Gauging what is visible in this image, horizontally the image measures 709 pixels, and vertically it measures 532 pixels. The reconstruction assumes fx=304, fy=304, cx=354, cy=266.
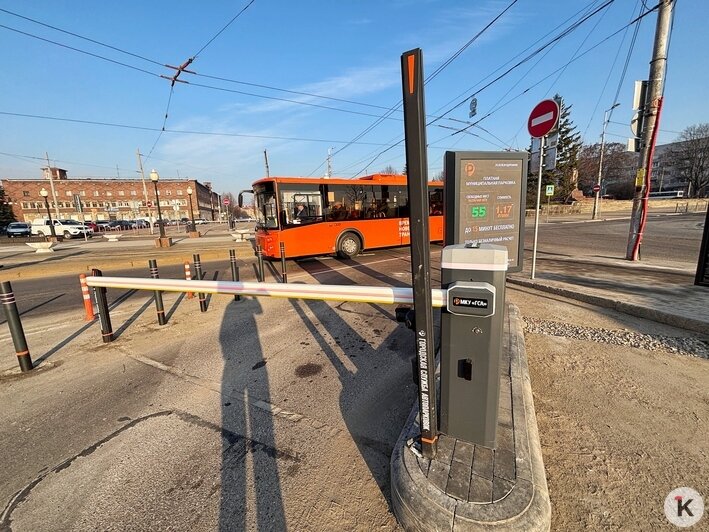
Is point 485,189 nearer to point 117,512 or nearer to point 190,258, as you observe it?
point 117,512

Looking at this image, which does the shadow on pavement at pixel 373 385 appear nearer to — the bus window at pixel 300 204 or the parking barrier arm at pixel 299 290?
the parking barrier arm at pixel 299 290

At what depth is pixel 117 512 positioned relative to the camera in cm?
196

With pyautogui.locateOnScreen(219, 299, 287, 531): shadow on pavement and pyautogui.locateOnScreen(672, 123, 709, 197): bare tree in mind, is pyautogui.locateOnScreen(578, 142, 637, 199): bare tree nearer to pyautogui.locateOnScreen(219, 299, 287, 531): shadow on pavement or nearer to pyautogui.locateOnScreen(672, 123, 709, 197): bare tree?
pyautogui.locateOnScreen(672, 123, 709, 197): bare tree

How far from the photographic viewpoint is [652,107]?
729 centimetres

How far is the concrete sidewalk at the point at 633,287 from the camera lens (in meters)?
4.50

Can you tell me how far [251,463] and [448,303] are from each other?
191 centimetres

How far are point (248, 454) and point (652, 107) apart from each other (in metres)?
10.8

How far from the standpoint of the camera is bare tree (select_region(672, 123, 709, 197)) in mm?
55656

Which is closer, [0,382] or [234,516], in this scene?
[234,516]

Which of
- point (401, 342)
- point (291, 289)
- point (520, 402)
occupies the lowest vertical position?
point (401, 342)

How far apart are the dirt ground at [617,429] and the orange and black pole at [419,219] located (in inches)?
40.7

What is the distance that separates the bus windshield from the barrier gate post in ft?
30.9

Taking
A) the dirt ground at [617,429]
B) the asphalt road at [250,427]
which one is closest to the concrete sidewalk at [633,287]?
the asphalt road at [250,427]

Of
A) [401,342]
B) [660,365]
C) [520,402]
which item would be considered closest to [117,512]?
[520,402]
